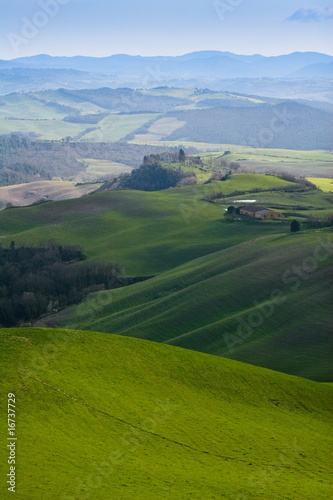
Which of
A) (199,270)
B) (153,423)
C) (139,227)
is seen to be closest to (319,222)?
(199,270)

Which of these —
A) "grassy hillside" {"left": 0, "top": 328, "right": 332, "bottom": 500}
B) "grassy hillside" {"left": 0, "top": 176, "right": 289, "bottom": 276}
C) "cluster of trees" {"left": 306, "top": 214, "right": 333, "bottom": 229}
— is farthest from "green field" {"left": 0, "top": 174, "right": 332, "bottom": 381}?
"grassy hillside" {"left": 0, "top": 328, "right": 332, "bottom": 500}

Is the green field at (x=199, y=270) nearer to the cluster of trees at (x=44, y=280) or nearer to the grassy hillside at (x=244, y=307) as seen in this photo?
the grassy hillside at (x=244, y=307)

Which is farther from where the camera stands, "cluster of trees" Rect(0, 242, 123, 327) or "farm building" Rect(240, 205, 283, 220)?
"farm building" Rect(240, 205, 283, 220)

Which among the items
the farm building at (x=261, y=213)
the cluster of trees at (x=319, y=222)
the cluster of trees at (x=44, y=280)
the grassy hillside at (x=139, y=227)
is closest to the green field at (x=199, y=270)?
the grassy hillside at (x=139, y=227)

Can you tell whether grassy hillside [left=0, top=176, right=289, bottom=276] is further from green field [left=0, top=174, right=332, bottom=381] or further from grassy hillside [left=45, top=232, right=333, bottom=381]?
grassy hillside [left=45, top=232, right=333, bottom=381]

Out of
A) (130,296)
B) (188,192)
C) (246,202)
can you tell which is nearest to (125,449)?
(130,296)

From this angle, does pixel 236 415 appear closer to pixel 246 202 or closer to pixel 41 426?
pixel 41 426

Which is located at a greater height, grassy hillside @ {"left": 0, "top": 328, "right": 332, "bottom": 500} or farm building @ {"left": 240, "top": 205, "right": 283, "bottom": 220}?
grassy hillside @ {"left": 0, "top": 328, "right": 332, "bottom": 500}
